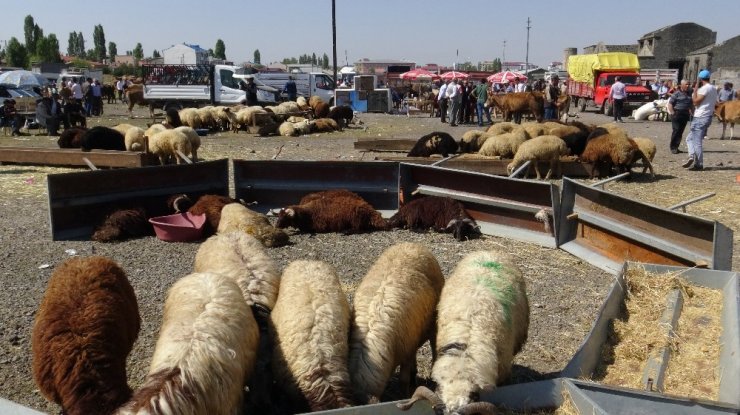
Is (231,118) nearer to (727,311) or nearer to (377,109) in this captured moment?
(377,109)

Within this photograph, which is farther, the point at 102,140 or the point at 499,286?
the point at 102,140

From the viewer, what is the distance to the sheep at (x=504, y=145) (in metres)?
15.3

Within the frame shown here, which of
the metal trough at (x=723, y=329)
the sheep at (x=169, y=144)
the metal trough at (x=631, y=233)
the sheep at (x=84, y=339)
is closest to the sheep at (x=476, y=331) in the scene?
the metal trough at (x=723, y=329)

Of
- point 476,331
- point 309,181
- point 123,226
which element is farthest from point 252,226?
point 476,331

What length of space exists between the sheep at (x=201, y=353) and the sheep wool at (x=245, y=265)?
37 cm

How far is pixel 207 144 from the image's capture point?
21.3 metres

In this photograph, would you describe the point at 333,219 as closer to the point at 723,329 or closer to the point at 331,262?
the point at 331,262

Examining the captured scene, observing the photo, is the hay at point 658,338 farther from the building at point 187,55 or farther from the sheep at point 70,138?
the building at point 187,55

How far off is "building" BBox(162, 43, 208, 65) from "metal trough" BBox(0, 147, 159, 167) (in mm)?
45782

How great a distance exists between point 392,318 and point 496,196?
5528 millimetres

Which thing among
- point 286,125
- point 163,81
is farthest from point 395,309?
point 163,81

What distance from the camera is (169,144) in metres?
15.0

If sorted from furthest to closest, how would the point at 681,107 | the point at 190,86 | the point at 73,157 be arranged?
the point at 190,86, the point at 681,107, the point at 73,157

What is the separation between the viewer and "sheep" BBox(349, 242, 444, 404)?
4285 millimetres
